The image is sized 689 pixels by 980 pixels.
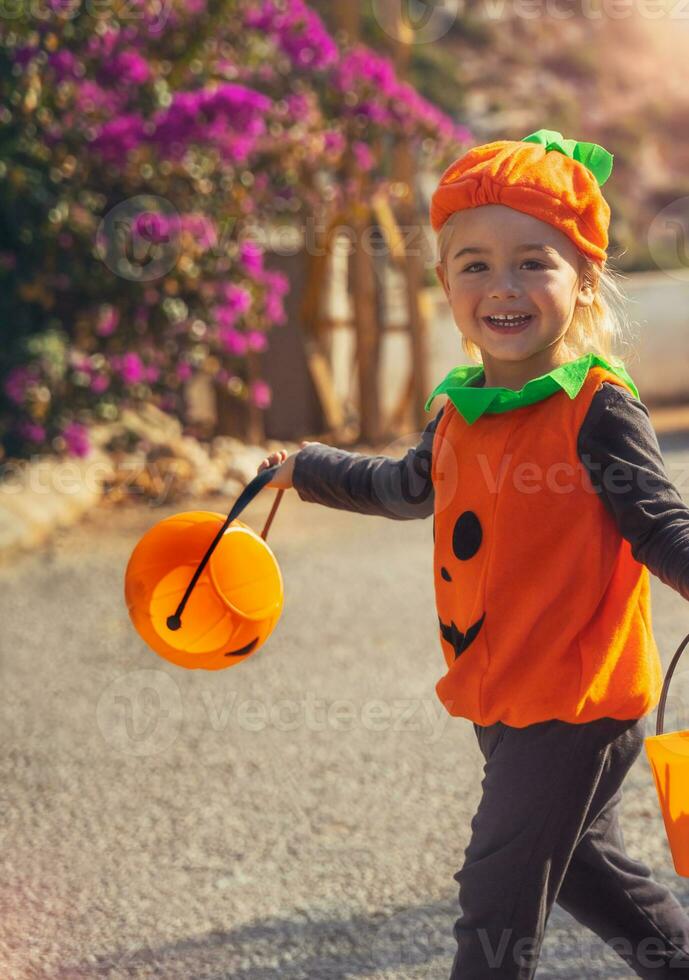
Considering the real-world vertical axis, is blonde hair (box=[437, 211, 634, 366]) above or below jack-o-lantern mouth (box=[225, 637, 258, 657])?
above

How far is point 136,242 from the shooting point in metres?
6.72

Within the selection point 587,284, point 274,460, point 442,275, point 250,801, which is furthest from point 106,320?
point 587,284

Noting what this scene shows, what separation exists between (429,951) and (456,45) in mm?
19817

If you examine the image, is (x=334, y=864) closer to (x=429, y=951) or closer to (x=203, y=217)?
(x=429, y=951)

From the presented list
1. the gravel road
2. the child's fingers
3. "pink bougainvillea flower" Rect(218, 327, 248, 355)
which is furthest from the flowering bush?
the child's fingers

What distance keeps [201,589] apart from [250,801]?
127 centimetres

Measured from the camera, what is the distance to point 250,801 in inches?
120

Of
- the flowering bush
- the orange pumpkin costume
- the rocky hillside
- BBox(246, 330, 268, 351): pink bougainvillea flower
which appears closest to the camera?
the orange pumpkin costume

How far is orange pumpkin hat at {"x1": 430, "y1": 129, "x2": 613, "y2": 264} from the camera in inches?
70.2

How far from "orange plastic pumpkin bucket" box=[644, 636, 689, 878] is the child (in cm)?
11

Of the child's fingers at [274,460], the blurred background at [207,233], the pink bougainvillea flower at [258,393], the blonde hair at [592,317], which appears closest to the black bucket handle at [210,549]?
Answer: the child's fingers at [274,460]

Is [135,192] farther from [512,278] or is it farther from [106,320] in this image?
[512,278]

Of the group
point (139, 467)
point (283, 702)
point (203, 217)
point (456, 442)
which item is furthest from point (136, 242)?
point (456, 442)

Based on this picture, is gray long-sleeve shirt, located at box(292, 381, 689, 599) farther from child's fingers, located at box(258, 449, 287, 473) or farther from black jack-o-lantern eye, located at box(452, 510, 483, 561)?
child's fingers, located at box(258, 449, 287, 473)
